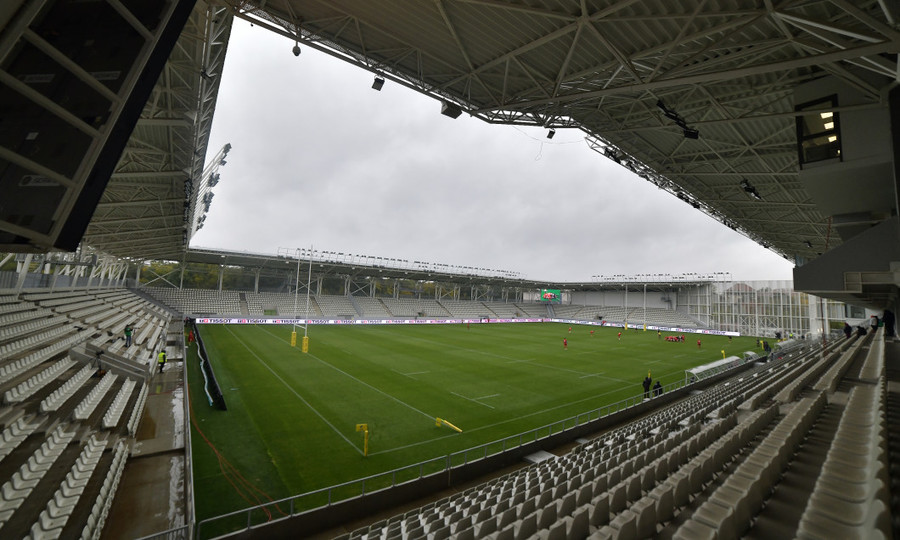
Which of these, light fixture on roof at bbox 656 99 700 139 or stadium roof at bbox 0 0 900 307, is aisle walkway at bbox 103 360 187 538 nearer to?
stadium roof at bbox 0 0 900 307

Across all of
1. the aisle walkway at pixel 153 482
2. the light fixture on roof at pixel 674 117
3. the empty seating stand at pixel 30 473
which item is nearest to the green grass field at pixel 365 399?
the aisle walkway at pixel 153 482

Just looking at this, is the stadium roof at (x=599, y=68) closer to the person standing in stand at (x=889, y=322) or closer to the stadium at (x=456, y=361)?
the stadium at (x=456, y=361)

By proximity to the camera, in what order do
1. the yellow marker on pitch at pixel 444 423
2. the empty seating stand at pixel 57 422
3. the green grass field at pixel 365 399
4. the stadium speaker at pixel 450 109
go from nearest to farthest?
the empty seating stand at pixel 57 422
the green grass field at pixel 365 399
the stadium speaker at pixel 450 109
the yellow marker on pitch at pixel 444 423

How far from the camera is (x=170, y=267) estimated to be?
2117 inches

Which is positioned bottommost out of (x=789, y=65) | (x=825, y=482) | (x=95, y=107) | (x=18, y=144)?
(x=825, y=482)

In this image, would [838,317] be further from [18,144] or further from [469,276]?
[18,144]

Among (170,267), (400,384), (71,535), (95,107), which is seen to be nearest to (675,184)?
(400,384)

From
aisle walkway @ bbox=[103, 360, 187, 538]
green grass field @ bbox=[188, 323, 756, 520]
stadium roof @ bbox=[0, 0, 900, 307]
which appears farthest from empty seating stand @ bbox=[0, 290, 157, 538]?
stadium roof @ bbox=[0, 0, 900, 307]

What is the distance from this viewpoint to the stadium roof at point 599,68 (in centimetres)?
863

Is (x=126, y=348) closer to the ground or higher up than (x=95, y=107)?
closer to the ground

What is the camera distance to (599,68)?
1180 cm

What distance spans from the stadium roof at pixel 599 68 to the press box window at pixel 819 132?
36 centimetres

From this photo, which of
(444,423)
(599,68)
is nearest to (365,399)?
(444,423)

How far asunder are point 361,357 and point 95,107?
24563 mm
